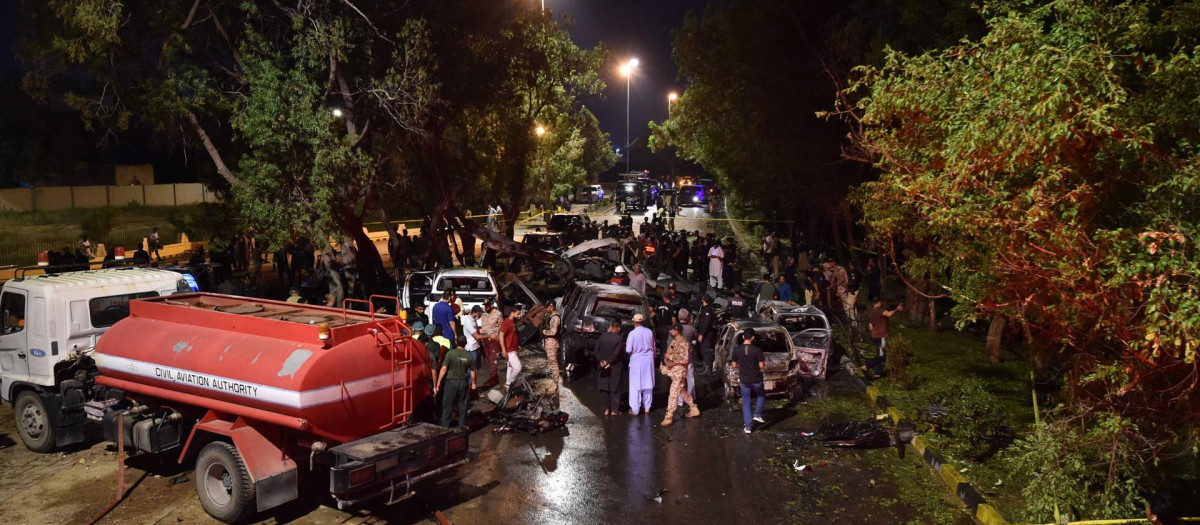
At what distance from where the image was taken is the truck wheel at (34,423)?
392 inches

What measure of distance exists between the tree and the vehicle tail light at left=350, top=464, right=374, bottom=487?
5.97m

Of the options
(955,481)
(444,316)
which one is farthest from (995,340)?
(444,316)

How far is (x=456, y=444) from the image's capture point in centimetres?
818

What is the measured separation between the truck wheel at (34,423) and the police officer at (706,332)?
9917 mm

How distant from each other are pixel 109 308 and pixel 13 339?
3.80 ft

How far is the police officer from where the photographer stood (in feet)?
47.4

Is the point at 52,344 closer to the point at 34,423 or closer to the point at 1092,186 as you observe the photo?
the point at 34,423

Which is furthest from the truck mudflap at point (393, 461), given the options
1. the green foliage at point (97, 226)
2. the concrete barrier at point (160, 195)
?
the concrete barrier at point (160, 195)

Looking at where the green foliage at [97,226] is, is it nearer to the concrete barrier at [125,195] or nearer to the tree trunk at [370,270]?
the concrete barrier at [125,195]

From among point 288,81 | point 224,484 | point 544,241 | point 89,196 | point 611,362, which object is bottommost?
point 224,484

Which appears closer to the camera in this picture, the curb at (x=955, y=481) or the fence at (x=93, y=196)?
the curb at (x=955, y=481)

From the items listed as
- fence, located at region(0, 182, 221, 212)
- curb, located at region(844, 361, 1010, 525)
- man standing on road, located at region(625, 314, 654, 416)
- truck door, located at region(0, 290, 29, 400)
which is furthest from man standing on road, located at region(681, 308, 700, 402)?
fence, located at region(0, 182, 221, 212)

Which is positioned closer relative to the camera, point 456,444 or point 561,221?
point 456,444

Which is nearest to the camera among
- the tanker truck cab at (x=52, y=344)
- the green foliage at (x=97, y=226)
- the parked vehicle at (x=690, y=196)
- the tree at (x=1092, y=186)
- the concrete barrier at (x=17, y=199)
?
the tree at (x=1092, y=186)
